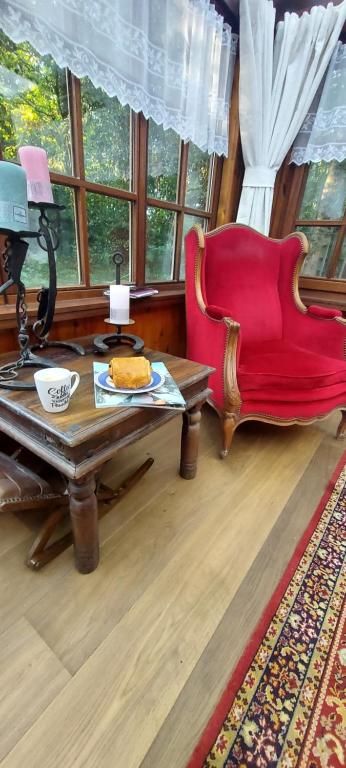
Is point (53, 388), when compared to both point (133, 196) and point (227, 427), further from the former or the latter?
point (133, 196)

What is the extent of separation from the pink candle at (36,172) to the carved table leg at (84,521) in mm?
753

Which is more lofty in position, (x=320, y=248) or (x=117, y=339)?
(x=320, y=248)

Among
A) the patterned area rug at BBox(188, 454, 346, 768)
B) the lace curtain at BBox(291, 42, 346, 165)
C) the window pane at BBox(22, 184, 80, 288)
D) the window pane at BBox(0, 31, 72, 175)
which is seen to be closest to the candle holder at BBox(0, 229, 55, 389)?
the window pane at BBox(22, 184, 80, 288)

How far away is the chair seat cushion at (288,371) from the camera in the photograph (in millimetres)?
1288

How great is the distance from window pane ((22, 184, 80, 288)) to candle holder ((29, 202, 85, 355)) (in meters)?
0.18

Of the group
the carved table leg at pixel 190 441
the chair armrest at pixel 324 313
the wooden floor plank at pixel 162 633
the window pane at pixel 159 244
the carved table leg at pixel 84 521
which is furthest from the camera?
the window pane at pixel 159 244

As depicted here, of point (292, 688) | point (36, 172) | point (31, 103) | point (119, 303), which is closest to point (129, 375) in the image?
point (119, 303)

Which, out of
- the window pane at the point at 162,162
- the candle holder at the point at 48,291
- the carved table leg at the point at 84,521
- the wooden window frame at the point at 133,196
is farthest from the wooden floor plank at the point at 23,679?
the window pane at the point at 162,162

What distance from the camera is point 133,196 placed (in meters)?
1.47

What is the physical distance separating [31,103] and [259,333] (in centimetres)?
133

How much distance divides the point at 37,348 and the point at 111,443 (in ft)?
1.77

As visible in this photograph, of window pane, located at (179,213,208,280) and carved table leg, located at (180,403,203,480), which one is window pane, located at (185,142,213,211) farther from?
carved table leg, located at (180,403,203,480)

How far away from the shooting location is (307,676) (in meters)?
0.73

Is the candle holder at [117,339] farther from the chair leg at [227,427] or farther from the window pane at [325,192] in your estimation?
the window pane at [325,192]
